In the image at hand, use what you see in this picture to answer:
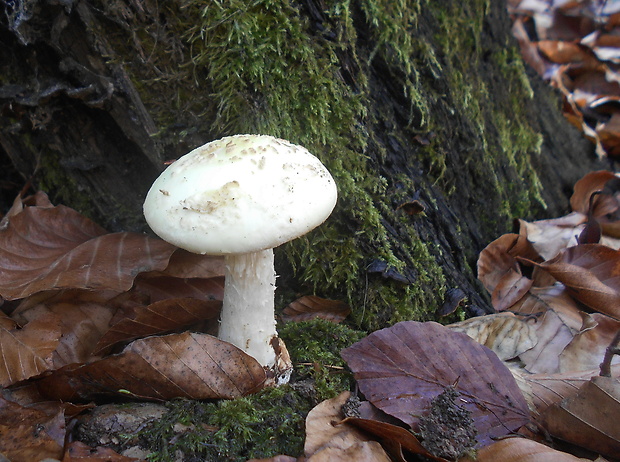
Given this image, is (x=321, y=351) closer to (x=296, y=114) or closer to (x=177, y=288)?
(x=177, y=288)

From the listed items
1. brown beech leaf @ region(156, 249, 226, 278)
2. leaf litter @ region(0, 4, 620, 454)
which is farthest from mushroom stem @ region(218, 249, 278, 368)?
brown beech leaf @ region(156, 249, 226, 278)

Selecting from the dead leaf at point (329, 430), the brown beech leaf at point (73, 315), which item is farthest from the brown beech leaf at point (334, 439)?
the brown beech leaf at point (73, 315)

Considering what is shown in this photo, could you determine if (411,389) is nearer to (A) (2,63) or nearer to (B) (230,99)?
(B) (230,99)

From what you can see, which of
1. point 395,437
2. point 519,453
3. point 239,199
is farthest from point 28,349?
point 519,453

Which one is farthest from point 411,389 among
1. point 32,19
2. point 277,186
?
point 32,19

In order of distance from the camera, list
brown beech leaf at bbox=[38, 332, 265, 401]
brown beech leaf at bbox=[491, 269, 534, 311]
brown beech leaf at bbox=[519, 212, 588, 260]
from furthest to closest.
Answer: brown beech leaf at bbox=[519, 212, 588, 260] < brown beech leaf at bbox=[491, 269, 534, 311] < brown beech leaf at bbox=[38, 332, 265, 401]

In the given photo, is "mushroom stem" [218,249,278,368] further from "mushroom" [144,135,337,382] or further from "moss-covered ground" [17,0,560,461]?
"moss-covered ground" [17,0,560,461]
